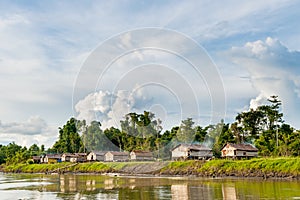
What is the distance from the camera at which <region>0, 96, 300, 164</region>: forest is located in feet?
172

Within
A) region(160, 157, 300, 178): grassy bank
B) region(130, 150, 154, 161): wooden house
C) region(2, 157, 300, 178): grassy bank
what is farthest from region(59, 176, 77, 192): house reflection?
region(130, 150, 154, 161): wooden house

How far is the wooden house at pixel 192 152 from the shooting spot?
59.8 metres

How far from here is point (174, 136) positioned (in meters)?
67.1

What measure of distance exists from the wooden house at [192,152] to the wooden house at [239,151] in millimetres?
5960

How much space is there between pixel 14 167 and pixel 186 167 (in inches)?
1813

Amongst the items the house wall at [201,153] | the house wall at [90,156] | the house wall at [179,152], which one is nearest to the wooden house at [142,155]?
the house wall at [179,152]

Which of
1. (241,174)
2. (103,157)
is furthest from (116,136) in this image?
(241,174)

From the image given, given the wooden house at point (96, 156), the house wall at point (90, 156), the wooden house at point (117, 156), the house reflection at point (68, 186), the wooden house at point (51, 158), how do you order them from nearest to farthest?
1. the house reflection at point (68, 186)
2. the wooden house at point (117, 156)
3. the wooden house at point (96, 156)
4. the house wall at point (90, 156)
5. the wooden house at point (51, 158)

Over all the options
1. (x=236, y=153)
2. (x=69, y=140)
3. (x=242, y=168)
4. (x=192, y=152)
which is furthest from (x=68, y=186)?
(x=69, y=140)

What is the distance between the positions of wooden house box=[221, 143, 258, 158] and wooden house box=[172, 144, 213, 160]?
5.96 metres

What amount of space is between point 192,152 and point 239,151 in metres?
9.30

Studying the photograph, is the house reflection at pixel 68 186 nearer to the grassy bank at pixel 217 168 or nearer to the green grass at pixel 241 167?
the grassy bank at pixel 217 168

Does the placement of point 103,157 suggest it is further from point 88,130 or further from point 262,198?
point 262,198

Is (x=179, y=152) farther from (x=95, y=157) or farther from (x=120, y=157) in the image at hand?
(x=95, y=157)
